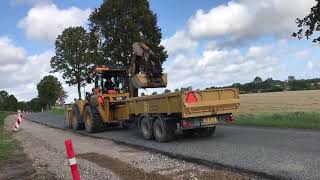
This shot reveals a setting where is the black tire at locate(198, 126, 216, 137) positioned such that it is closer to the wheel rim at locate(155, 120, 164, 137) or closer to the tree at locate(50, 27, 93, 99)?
the wheel rim at locate(155, 120, 164, 137)

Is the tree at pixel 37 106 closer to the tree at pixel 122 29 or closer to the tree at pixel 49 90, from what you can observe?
the tree at pixel 49 90

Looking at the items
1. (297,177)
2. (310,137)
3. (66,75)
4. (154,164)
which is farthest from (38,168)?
(66,75)

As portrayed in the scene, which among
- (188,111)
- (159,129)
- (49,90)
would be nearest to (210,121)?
(188,111)

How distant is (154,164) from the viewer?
1239 cm

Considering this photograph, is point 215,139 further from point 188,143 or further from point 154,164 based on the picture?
point 154,164

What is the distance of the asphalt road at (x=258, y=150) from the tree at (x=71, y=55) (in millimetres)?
53345

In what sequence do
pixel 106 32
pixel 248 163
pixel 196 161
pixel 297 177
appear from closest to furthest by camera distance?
pixel 297 177 < pixel 248 163 < pixel 196 161 < pixel 106 32

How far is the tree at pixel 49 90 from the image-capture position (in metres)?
106

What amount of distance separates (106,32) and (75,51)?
32126mm

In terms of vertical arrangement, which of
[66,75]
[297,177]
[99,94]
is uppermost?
[66,75]

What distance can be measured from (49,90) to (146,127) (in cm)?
9144

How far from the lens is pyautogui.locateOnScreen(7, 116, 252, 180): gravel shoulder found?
1070cm

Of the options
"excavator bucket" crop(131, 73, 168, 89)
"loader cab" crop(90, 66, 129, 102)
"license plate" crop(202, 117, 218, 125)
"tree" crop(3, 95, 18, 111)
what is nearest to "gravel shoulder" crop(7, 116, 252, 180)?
"license plate" crop(202, 117, 218, 125)

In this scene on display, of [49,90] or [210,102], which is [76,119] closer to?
[210,102]
